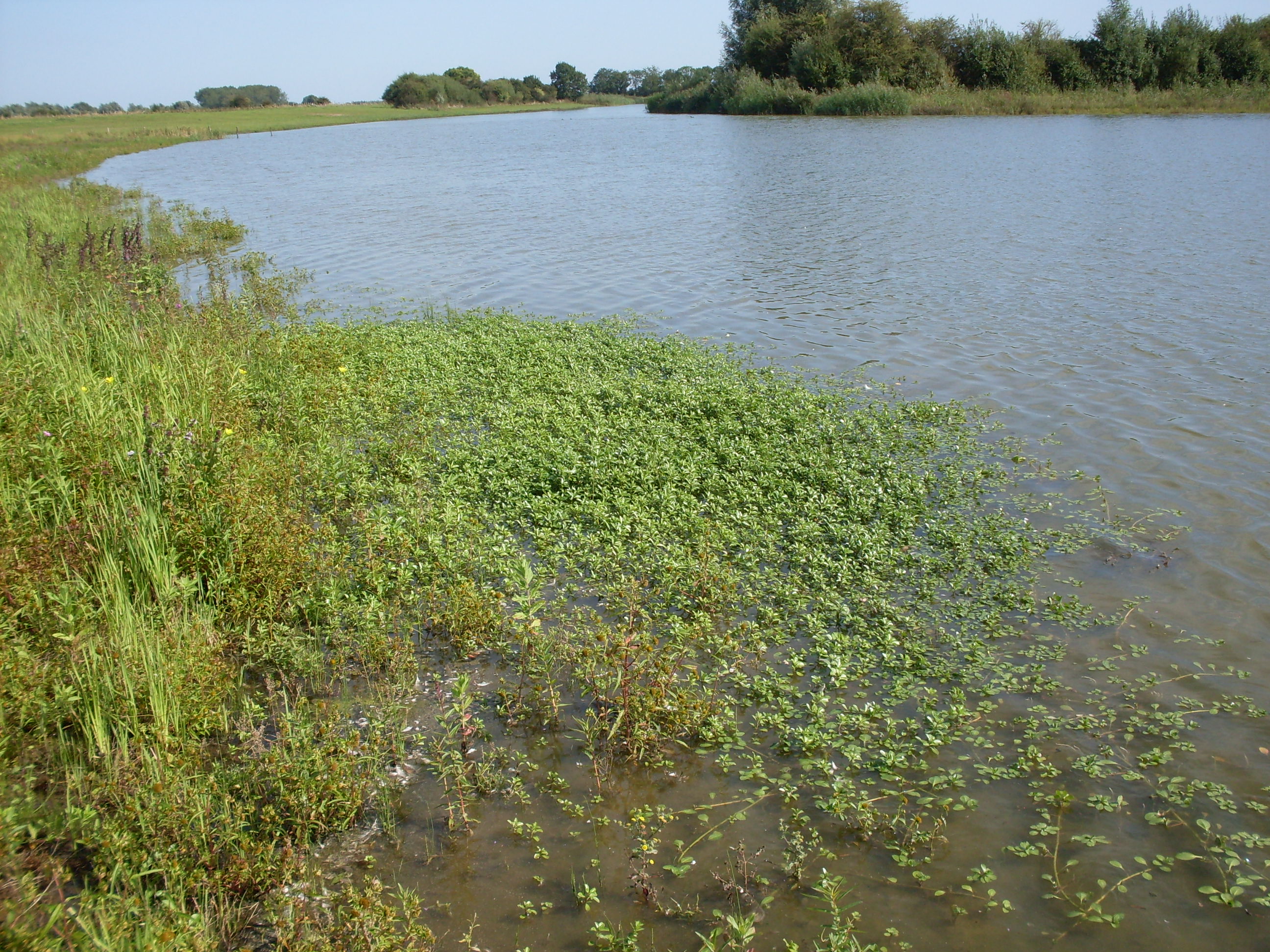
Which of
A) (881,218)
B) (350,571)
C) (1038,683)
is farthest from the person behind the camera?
(881,218)

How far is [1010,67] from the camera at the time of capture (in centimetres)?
5869

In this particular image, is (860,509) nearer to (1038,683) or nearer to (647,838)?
(1038,683)

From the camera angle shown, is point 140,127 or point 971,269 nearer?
point 971,269

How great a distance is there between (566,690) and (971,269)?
15.1 meters

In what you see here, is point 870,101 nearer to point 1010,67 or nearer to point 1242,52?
point 1010,67

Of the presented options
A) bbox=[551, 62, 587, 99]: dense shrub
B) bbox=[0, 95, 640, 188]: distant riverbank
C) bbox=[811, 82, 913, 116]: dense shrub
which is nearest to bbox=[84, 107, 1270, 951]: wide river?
bbox=[0, 95, 640, 188]: distant riverbank

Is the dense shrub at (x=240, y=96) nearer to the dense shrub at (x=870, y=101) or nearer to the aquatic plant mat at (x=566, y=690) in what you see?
the dense shrub at (x=870, y=101)

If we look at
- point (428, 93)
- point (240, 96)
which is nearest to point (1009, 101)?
point (428, 93)

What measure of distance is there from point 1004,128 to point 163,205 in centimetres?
4085

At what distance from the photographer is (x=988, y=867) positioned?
4.37m

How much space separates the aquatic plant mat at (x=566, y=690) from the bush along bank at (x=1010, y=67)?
56.0 metres

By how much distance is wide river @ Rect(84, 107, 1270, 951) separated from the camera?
315 inches

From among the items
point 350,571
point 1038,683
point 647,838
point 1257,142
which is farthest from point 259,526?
point 1257,142

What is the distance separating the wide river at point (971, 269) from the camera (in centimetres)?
800
